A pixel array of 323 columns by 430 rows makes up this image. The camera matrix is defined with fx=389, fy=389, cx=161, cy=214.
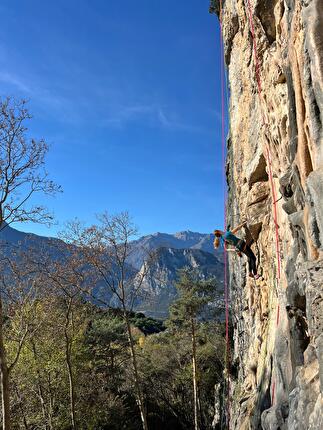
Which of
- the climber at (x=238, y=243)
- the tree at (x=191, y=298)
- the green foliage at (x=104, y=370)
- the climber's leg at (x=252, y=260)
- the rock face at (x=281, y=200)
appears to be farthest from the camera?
the tree at (x=191, y=298)

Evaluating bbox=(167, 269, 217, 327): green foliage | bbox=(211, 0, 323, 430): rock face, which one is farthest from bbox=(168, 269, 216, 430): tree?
bbox=(211, 0, 323, 430): rock face

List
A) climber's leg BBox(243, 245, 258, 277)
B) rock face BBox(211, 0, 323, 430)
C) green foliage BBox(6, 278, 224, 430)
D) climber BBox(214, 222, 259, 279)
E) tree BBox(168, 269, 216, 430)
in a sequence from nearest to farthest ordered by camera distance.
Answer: rock face BBox(211, 0, 323, 430)
climber BBox(214, 222, 259, 279)
climber's leg BBox(243, 245, 258, 277)
green foliage BBox(6, 278, 224, 430)
tree BBox(168, 269, 216, 430)

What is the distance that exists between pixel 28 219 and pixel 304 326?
31.0 feet

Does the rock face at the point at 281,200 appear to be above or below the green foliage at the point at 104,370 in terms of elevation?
above

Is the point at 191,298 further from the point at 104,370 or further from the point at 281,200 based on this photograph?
the point at 281,200

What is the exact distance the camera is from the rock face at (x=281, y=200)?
6.20 m

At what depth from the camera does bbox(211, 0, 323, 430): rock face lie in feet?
20.3

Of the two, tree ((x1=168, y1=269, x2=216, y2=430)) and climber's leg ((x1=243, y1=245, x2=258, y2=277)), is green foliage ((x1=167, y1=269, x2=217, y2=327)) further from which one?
climber's leg ((x1=243, y1=245, x2=258, y2=277))

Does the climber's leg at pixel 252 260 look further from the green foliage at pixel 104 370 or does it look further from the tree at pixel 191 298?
the tree at pixel 191 298

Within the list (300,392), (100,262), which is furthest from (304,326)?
(100,262)

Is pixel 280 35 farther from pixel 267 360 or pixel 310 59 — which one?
pixel 267 360

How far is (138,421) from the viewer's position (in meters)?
30.0

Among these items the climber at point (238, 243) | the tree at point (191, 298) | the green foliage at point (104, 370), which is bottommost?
the green foliage at point (104, 370)

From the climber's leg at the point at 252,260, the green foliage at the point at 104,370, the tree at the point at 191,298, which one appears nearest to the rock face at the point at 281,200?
the climber's leg at the point at 252,260
